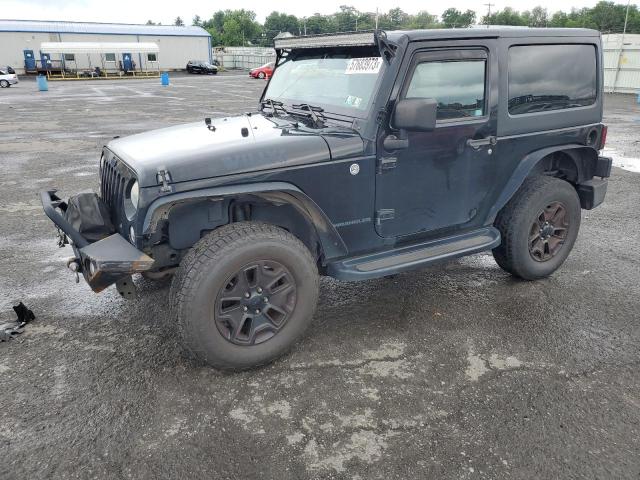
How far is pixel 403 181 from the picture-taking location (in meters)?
3.45

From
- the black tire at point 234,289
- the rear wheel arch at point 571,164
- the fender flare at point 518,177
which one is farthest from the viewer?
the rear wheel arch at point 571,164

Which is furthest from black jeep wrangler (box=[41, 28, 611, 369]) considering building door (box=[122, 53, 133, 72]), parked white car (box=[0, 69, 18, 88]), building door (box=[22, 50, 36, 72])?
building door (box=[22, 50, 36, 72])

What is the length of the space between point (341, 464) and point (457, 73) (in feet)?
8.67

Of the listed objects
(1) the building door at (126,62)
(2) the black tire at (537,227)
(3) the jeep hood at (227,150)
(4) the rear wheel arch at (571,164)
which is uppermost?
(1) the building door at (126,62)

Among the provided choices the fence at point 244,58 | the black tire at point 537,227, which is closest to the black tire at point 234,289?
the black tire at point 537,227

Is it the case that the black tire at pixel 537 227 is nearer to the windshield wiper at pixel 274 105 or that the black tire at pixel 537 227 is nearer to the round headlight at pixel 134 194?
the windshield wiper at pixel 274 105

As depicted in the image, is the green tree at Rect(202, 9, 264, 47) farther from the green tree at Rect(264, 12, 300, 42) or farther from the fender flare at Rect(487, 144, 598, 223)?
the fender flare at Rect(487, 144, 598, 223)

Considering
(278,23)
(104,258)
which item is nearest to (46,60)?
(104,258)

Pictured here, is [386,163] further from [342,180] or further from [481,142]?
[481,142]

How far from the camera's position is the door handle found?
11.9 ft

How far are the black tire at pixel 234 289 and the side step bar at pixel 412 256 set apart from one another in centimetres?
28

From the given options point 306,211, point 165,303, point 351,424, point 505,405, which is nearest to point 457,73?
point 306,211

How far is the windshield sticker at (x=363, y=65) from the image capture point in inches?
132

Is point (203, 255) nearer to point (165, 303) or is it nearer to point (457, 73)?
point (165, 303)
